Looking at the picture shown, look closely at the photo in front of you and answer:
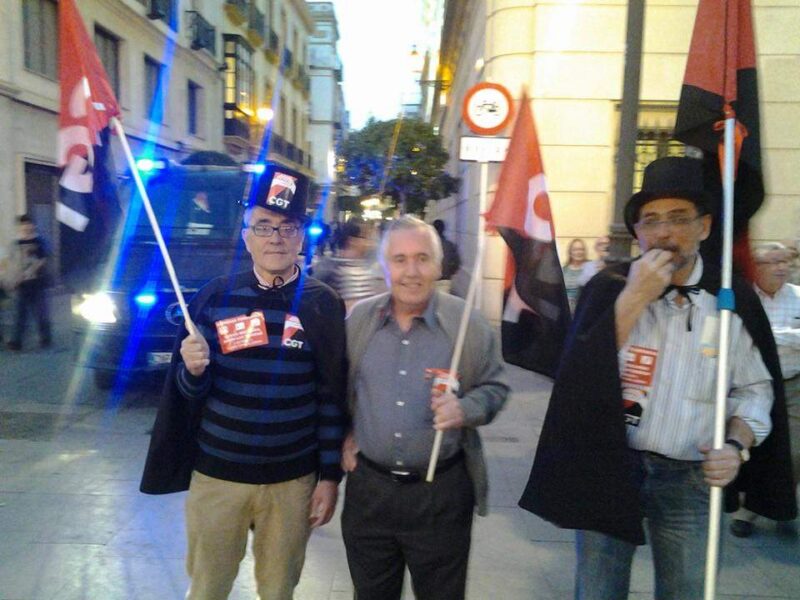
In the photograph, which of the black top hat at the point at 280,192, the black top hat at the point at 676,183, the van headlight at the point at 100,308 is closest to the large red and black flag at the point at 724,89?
the black top hat at the point at 676,183

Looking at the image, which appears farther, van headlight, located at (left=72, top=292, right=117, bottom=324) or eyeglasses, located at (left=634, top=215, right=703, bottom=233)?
van headlight, located at (left=72, top=292, right=117, bottom=324)

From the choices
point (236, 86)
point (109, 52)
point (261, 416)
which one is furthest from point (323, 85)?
point (261, 416)

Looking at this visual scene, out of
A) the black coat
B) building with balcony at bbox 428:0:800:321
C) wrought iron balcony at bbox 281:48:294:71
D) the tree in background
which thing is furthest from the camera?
wrought iron balcony at bbox 281:48:294:71

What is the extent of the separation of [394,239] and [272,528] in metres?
1.20

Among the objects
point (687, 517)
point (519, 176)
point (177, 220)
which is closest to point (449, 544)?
point (687, 517)

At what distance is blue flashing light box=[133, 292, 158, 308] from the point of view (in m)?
6.44

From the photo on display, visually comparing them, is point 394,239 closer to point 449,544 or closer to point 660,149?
point 449,544

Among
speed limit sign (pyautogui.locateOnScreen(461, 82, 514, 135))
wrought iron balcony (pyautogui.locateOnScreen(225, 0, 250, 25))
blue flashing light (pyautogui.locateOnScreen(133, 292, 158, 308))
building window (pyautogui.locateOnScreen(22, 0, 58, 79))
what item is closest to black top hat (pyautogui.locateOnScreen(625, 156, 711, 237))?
speed limit sign (pyautogui.locateOnScreen(461, 82, 514, 135))

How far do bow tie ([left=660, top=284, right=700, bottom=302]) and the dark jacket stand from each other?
3.80ft

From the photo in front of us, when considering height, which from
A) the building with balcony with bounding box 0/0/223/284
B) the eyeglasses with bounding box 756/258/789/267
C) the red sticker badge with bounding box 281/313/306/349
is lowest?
the red sticker badge with bounding box 281/313/306/349

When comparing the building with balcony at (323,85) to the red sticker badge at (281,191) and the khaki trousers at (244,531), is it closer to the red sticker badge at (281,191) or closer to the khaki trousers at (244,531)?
the red sticker badge at (281,191)

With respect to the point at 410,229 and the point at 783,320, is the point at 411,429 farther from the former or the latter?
the point at 783,320

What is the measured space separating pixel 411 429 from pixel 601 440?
0.65 meters

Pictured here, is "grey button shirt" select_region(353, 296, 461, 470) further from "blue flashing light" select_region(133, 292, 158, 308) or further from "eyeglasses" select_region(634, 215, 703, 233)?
"blue flashing light" select_region(133, 292, 158, 308)
